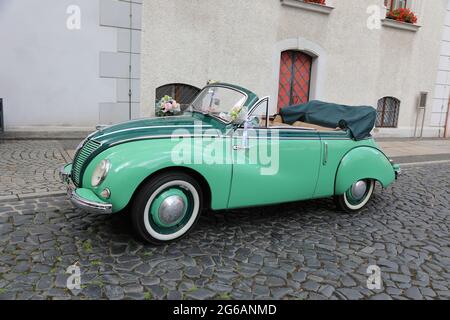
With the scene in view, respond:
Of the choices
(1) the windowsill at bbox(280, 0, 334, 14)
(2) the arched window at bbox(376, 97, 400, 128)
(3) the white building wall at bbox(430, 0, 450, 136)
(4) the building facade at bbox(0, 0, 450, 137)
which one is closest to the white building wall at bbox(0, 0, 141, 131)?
(4) the building facade at bbox(0, 0, 450, 137)

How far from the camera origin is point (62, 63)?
820 centimetres

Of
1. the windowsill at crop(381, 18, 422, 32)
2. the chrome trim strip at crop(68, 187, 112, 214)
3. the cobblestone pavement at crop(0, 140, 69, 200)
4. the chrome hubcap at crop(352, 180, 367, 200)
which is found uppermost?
the windowsill at crop(381, 18, 422, 32)

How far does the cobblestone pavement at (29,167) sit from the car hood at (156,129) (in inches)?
64.7

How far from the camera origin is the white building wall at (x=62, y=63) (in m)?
7.80

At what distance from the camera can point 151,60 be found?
9.02m

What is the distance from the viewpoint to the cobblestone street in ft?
9.79

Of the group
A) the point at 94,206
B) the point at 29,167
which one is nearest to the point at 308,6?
the point at 29,167

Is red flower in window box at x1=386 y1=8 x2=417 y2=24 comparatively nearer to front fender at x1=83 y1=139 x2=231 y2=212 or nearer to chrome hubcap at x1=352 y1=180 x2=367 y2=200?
chrome hubcap at x1=352 y1=180 x2=367 y2=200

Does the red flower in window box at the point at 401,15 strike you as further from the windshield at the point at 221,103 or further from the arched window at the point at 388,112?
the windshield at the point at 221,103

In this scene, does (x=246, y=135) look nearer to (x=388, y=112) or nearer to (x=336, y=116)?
(x=336, y=116)

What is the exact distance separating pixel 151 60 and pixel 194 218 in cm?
607

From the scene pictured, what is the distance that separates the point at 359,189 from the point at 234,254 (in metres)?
2.15

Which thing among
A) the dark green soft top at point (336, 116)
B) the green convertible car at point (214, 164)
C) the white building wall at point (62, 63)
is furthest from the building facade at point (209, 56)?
the green convertible car at point (214, 164)

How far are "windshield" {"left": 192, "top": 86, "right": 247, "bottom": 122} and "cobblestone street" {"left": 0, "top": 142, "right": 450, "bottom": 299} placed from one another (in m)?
1.18
